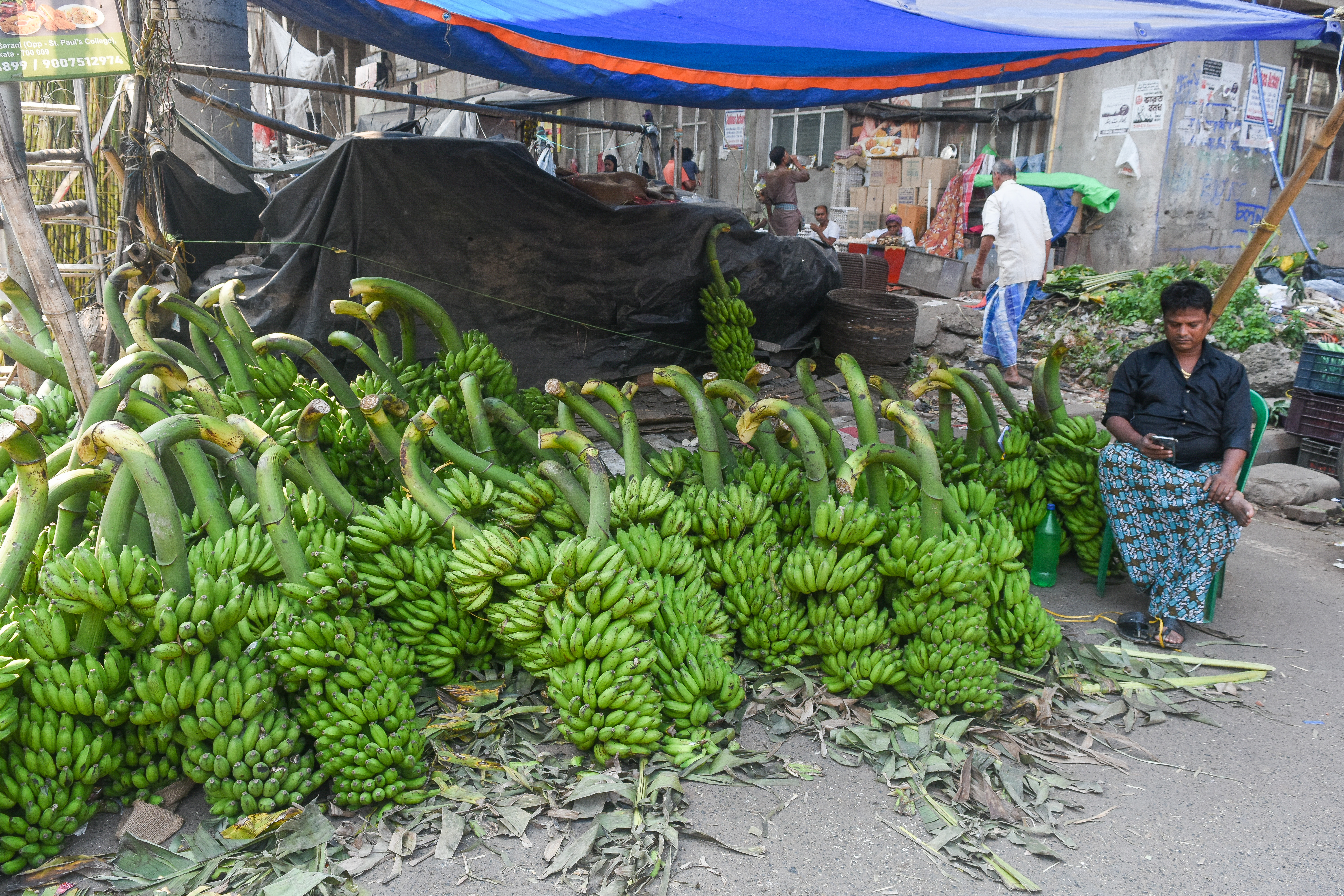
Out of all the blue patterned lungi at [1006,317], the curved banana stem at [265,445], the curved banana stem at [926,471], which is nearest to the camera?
the curved banana stem at [265,445]

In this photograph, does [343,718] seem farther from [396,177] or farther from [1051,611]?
[396,177]

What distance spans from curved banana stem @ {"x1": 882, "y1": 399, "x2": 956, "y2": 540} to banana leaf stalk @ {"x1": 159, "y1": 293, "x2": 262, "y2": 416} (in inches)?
103

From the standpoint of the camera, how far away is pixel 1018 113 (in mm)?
12297

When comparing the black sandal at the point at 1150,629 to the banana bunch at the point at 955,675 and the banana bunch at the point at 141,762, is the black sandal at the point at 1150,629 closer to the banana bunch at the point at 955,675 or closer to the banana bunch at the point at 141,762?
the banana bunch at the point at 955,675

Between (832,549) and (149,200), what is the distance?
14.7 ft

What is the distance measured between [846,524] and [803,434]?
357 mm

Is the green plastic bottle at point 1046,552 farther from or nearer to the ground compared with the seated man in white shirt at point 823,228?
nearer to the ground

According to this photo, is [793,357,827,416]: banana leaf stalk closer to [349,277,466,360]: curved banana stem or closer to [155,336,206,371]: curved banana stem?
[349,277,466,360]: curved banana stem

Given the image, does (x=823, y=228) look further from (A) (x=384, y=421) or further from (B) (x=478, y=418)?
(A) (x=384, y=421)

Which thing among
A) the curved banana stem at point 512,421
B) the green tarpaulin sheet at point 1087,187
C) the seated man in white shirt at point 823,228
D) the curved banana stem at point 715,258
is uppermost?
the green tarpaulin sheet at point 1087,187

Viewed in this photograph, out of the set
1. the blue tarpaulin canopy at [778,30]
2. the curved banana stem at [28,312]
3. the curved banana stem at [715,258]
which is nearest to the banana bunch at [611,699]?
the curved banana stem at [28,312]

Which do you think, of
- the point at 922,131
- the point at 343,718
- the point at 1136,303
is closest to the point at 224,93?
the point at 343,718

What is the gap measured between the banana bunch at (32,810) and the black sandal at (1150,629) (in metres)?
3.83

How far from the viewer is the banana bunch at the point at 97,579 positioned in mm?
2061
